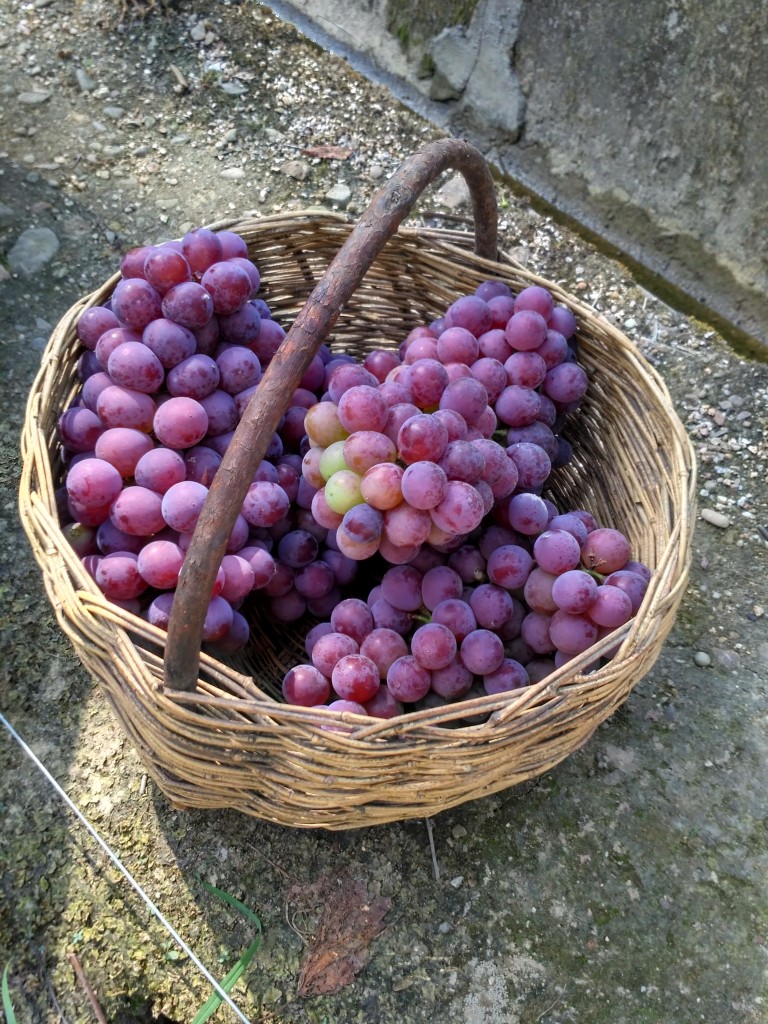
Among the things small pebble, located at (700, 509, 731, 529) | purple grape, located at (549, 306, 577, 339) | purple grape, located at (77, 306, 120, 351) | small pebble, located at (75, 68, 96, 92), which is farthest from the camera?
small pebble, located at (75, 68, 96, 92)

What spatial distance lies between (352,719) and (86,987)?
654mm

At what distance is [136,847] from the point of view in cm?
127

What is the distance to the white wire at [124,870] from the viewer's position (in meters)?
1.14

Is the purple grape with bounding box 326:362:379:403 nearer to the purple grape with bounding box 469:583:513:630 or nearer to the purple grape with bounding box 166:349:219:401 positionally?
the purple grape with bounding box 166:349:219:401

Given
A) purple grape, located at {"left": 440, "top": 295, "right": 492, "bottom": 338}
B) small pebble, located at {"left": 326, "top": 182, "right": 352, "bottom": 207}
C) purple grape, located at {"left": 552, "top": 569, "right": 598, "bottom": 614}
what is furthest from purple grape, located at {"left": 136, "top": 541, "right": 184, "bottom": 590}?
small pebble, located at {"left": 326, "top": 182, "right": 352, "bottom": 207}

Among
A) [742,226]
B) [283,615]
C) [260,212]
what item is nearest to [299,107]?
[260,212]

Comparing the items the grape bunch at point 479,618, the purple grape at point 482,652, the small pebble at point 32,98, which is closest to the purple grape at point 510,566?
the grape bunch at point 479,618

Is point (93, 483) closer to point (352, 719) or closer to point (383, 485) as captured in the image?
→ point (383, 485)

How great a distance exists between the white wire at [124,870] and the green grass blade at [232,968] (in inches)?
0.5

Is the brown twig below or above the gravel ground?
below

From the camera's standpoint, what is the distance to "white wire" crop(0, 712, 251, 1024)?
114 centimetres

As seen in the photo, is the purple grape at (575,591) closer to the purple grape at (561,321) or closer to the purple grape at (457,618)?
the purple grape at (457,618)

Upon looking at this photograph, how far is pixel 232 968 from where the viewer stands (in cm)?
118

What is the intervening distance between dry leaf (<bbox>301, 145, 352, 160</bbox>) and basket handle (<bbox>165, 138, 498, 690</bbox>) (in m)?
1.42
